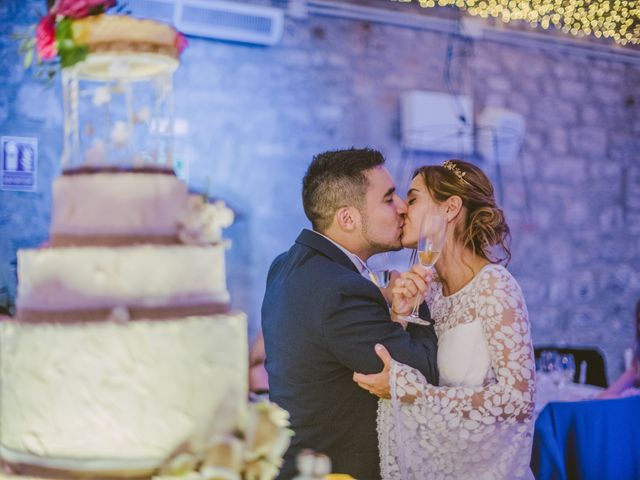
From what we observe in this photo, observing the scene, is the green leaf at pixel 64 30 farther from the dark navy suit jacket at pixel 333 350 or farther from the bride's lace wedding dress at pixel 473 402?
the bride's lace wedding dress at pixel 473 402

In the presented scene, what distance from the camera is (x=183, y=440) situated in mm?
1396

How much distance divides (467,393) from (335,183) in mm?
810

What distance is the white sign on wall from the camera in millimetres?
4465

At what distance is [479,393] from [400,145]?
382 centimetres

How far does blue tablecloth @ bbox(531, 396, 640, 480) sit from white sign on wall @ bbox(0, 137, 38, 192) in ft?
10.8

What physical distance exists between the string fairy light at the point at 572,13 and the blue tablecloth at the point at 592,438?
364cm

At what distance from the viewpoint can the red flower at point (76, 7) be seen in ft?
4.97

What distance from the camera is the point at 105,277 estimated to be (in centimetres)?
→ 140

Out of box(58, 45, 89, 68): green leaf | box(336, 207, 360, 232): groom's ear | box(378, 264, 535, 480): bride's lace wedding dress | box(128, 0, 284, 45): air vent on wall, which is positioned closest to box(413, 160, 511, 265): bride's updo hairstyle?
box(378, 264, 535, 480): bride's lace wedding dress

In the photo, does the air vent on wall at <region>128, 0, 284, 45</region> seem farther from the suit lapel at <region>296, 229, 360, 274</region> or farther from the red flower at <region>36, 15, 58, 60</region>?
the red flower at <region>36, 15, 58, 60</region>

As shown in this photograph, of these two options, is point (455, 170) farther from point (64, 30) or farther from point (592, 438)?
point (592, 438)

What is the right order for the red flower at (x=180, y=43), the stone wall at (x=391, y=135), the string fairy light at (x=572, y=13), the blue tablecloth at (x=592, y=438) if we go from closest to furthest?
1. the red flower at (x=180, y=43)
2. the blue tablecloth at (x=592, y=438)
3. the stone wall at (x=391, y=135)
4. the string fairy light at (x=572, y=13)

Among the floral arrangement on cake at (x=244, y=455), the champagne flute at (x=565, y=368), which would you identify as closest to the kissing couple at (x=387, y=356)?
the floral arrangement on cake at (x=244, y=455)

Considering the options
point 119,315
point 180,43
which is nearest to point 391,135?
point 180,43
